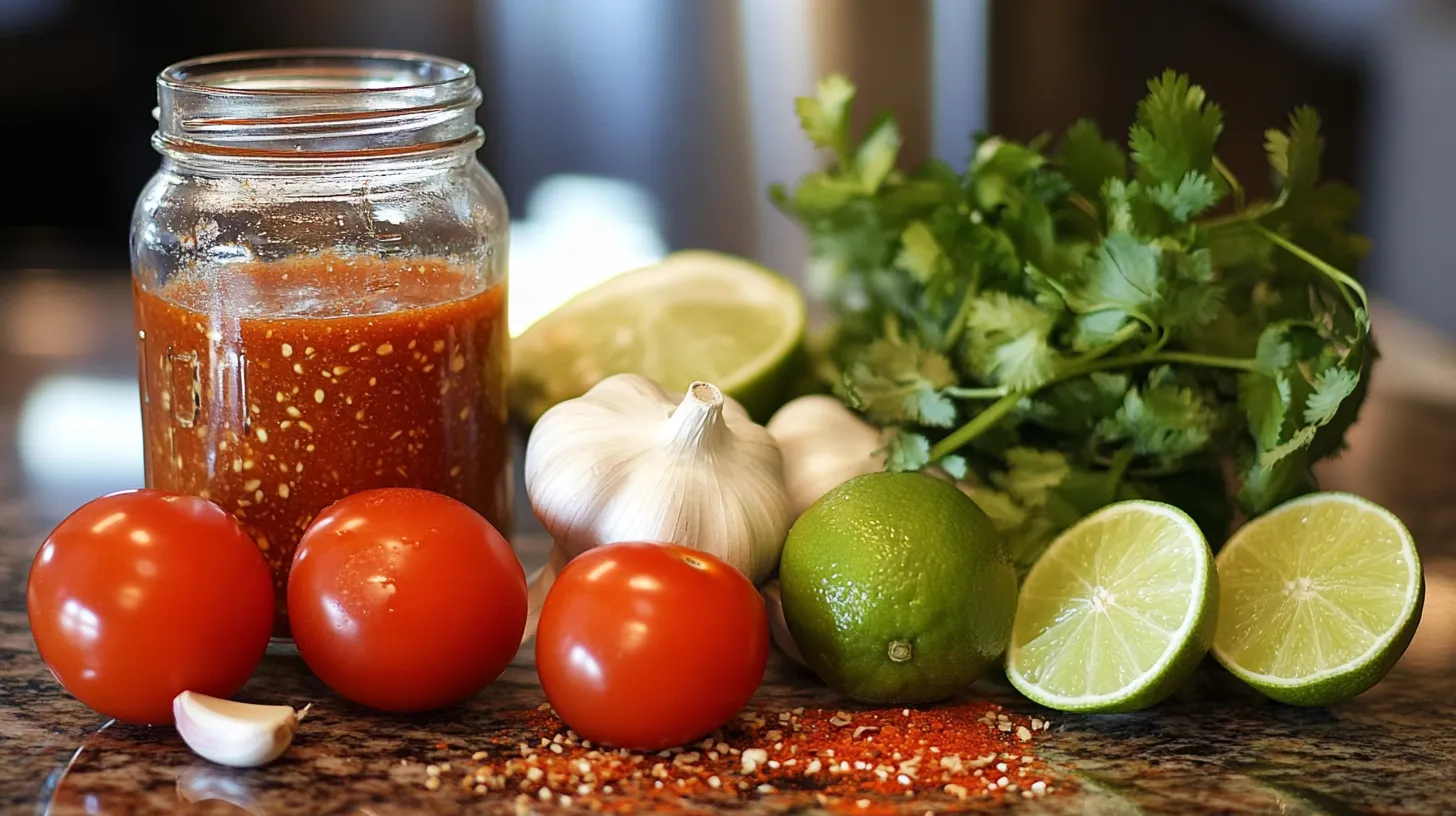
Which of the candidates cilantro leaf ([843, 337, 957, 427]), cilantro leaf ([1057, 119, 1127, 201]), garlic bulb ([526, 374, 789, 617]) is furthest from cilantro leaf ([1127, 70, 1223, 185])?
garlic bulb ([526, 374, 789, 617])

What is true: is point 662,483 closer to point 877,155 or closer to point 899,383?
point 899,383

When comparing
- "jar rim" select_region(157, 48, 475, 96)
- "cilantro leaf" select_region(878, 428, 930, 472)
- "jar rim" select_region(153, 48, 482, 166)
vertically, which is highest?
"jar rim" select_region(157, 48, 475, 96)

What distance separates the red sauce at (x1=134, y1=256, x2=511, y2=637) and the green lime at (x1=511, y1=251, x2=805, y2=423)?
259 millimetres

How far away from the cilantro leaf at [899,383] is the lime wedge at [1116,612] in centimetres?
15

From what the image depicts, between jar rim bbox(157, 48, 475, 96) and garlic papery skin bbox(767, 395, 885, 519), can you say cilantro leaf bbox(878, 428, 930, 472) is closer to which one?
garlic papery skin bbox(767, 395, 885, 519)

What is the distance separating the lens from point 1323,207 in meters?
1.13

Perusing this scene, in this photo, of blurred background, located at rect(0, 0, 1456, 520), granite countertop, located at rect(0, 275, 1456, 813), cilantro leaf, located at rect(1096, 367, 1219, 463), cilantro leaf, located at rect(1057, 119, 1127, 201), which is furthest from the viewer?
blurred background, located at rect(0, 0, 1456, 520)

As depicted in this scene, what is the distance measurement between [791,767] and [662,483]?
22 centimetres

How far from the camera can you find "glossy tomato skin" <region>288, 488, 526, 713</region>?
89cm

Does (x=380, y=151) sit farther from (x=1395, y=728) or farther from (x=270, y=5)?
(x=270, y=5)

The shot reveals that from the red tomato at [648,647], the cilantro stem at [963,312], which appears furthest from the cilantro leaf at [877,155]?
the red tomato at [648,647]

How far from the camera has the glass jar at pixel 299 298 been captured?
998mm

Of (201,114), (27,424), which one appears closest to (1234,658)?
(201,114)

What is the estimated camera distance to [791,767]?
892 millimetres
